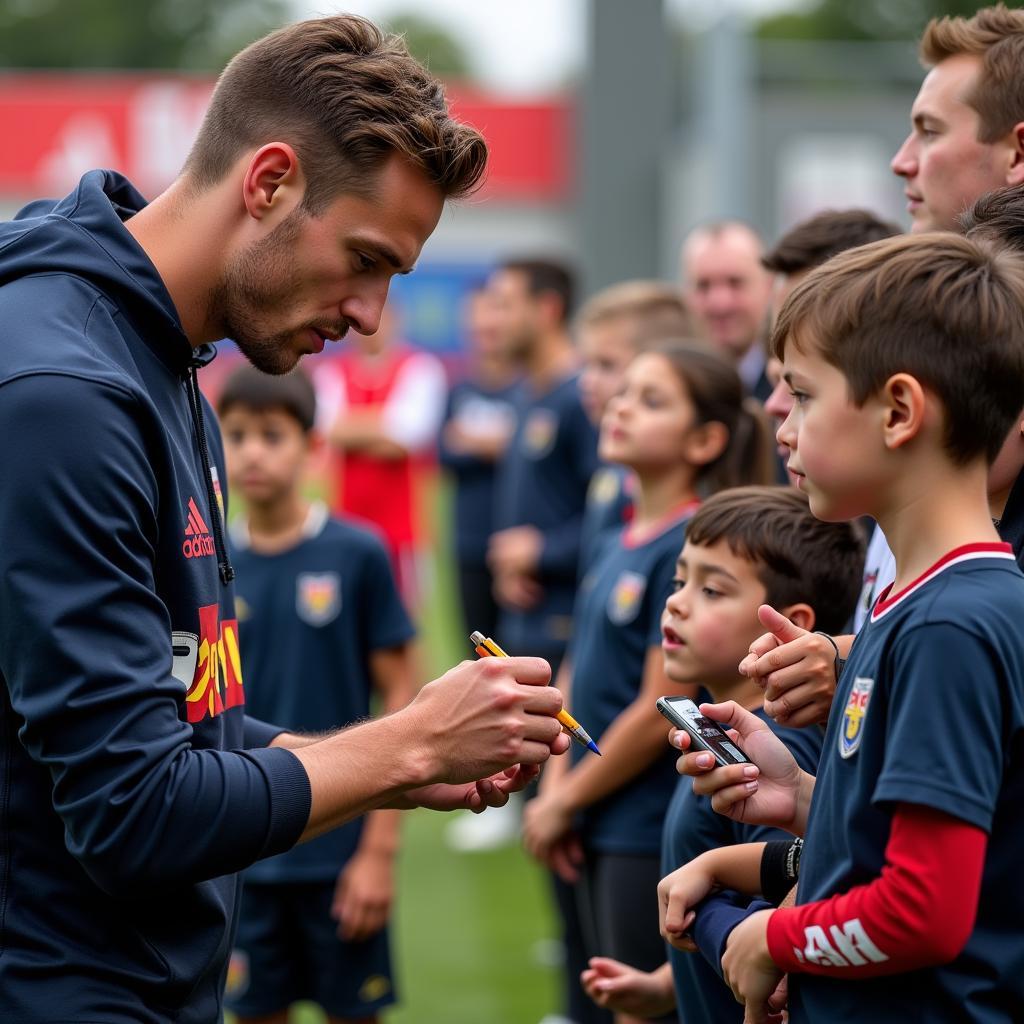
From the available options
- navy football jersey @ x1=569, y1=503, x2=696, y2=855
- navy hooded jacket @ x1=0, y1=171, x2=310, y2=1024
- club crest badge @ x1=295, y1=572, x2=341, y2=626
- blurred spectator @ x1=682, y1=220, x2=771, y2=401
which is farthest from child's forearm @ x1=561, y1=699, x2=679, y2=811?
blurred spectator @ x1=682, y1=220, x2=771, y2=401

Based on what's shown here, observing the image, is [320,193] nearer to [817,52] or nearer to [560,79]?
[817,52]

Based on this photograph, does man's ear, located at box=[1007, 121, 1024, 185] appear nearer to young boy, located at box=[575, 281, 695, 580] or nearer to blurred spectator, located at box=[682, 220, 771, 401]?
young boy, located at box=[575, 281, 695, 580]

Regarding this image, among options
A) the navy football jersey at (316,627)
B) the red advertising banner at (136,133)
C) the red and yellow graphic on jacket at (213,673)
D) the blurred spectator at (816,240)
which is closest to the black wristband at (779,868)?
the red and yellow graphic on jacket at (213,673)

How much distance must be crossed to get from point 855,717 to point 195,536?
1088 mm

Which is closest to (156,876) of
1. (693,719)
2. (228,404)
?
(693,719)

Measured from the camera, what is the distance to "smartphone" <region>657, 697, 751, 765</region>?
234 cm

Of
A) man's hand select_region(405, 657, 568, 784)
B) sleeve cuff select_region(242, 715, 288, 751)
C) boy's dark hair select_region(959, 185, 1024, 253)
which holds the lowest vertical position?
sleeve cuff select_region(242, 715, 288, 751)

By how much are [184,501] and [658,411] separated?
1988 millimetres

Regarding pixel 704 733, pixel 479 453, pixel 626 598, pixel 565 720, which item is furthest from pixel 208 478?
pixel 479 453

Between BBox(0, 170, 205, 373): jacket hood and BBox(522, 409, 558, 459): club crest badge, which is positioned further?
BBox(522, 409, 558, 459): club crest badge

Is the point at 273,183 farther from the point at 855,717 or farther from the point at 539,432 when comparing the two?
the point at 539,432

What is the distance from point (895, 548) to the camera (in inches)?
83.9

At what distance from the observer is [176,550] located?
93.3 inches

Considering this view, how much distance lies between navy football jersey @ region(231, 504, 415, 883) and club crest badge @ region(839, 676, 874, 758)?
107 inches
